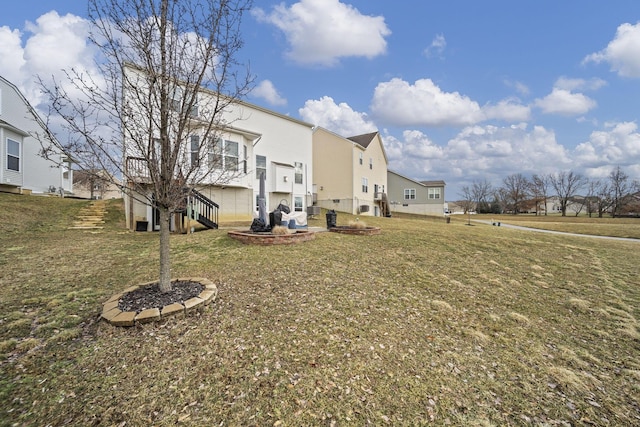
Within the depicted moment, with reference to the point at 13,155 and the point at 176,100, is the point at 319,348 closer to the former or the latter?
the point at 176,100

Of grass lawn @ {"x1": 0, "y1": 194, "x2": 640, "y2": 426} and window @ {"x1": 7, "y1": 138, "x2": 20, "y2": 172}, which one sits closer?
grass lawn @ {"x1": 0, "y1": 194, "x2": 640, "y2": 426}

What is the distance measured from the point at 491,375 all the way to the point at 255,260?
516cm

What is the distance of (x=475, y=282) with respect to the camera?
6293 mm

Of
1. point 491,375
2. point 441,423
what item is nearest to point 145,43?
point 441,423

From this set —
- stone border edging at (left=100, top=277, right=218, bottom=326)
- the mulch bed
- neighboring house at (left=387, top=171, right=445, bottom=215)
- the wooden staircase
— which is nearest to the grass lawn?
stone border edging at (left=100, top=277, right=218, bottom=326)

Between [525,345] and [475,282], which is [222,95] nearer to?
[525,345]

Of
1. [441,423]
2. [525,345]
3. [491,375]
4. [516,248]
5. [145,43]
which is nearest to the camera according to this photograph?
[441,423]

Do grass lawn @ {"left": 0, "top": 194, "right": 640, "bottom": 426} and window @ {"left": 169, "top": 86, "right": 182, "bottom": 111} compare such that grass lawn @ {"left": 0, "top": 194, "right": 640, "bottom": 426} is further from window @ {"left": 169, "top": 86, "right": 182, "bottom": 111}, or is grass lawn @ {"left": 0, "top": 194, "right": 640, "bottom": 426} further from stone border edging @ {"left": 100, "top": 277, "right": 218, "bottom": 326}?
window @ {"left": 169, "top": 86, "right": 182, "bottom": 111}

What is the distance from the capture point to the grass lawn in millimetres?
2494

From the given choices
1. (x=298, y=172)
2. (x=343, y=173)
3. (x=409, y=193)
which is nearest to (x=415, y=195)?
(x=409, y=193)

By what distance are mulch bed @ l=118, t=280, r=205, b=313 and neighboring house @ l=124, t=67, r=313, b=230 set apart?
263 inches

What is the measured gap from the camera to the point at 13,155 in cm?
1574

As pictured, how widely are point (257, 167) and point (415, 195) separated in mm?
26996

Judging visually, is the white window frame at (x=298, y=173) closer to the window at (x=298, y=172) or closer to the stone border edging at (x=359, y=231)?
the window at (x=298, y=172)
